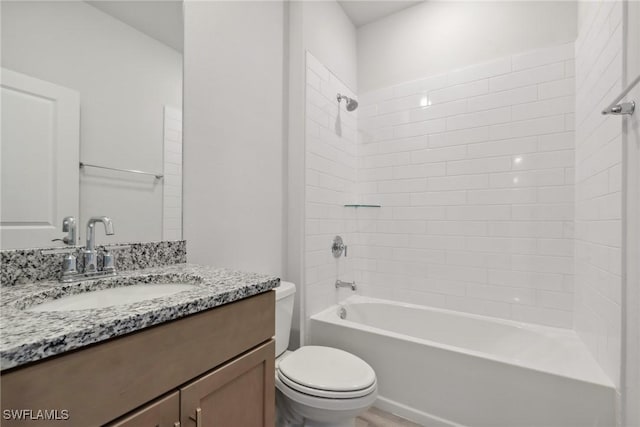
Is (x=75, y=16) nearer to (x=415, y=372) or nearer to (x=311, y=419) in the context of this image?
(x=311, y=419)

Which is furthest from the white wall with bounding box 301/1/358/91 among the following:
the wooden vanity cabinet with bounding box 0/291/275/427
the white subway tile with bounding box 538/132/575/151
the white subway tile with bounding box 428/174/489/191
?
the wooden vanity cabinet with bounding box 0/291/275/427

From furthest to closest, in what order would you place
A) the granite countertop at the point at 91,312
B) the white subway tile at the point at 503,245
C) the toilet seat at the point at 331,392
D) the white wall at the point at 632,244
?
the white subway tile at the point at 503,245, the toilet seat at the point at 331,392, the white wall at the point at 632,244, the granite countertop at the point at 91,312

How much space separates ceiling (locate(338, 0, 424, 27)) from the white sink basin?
2370 millimetres

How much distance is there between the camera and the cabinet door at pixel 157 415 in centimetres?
59

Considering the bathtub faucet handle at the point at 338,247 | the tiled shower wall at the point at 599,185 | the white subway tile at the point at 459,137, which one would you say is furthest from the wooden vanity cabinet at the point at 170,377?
the white subway tile at the point at 459,137

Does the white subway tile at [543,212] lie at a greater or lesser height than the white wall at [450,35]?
lesser

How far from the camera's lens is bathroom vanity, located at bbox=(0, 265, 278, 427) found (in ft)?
1.57

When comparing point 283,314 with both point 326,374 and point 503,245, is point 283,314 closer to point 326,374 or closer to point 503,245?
point 326,374

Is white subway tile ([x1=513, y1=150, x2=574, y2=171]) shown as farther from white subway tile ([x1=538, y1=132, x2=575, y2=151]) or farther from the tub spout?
the tub spout

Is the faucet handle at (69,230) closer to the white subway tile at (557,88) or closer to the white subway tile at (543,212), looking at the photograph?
the white subway tile at (543,212)

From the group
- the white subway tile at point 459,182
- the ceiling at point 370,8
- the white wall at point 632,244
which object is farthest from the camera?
the ceiling at point 370,8

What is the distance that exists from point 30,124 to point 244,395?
1027 mm

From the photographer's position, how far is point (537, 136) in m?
1.89

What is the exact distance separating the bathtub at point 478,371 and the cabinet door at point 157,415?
127 centimetres
